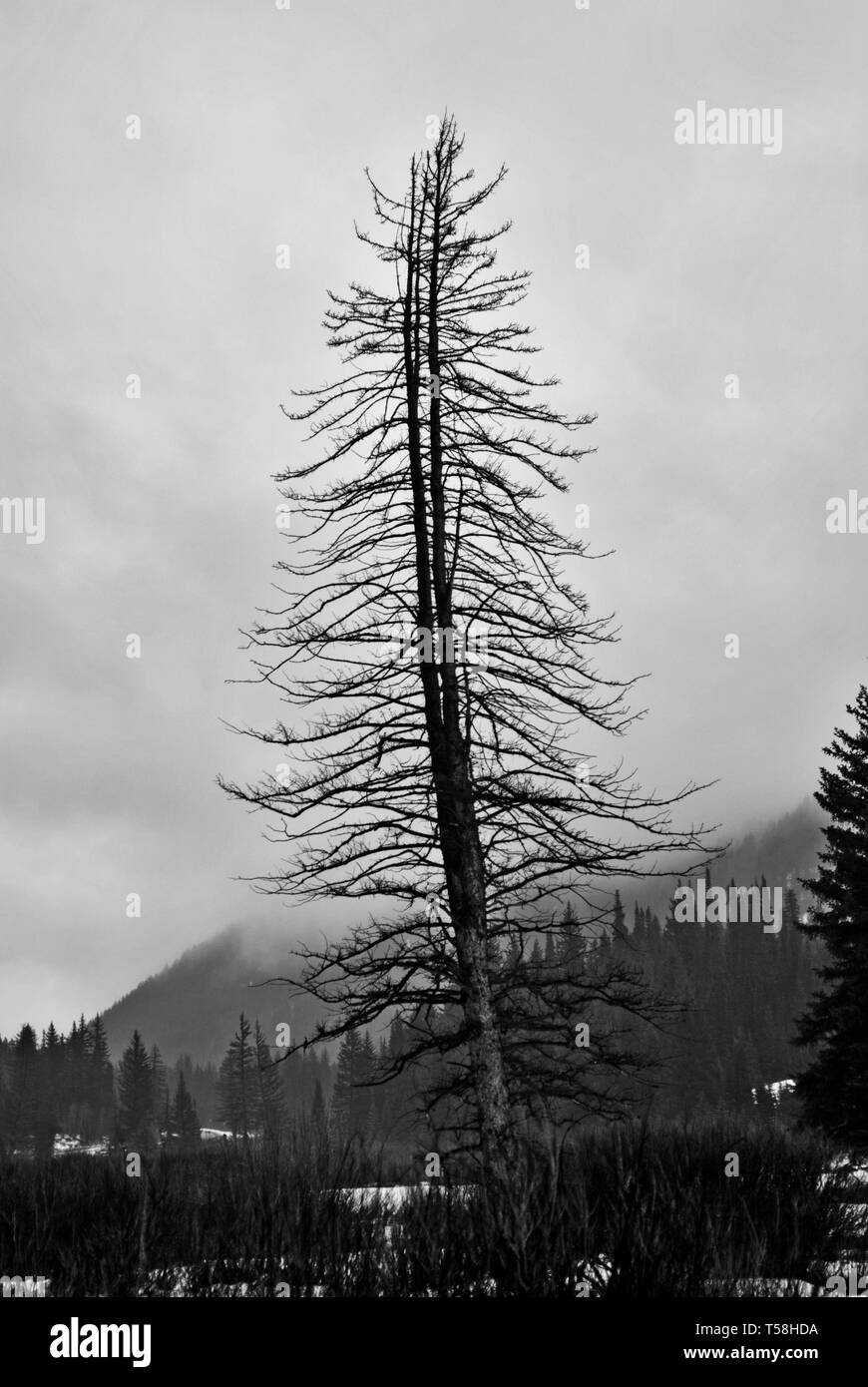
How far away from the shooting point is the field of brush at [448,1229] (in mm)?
5094

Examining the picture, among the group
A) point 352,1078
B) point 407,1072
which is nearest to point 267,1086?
point 407,1072

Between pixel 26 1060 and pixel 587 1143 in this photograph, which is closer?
pixel 587 1143

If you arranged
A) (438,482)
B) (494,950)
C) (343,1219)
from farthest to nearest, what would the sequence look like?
(438,482) → (494,950) → (343,1219)

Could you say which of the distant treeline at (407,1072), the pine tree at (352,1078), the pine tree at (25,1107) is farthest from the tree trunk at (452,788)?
the pine tree at (25,1107)

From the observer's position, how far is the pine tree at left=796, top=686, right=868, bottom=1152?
23.8 metres

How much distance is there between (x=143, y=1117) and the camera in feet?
299

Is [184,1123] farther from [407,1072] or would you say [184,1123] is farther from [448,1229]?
[448,1229]

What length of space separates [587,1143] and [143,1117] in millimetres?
Result: 94402

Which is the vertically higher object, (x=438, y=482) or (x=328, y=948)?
(x=438, y=482)

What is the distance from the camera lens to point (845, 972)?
82.2 ft

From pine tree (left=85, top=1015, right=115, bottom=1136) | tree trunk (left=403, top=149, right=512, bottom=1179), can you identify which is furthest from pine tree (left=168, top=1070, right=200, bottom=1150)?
tree trunk (left=403, top=149, right=512, bottom=1179)

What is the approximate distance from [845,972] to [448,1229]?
23019 mm
